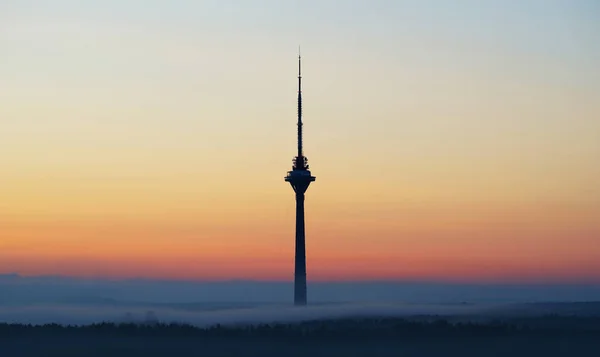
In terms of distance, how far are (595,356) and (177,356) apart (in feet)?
180

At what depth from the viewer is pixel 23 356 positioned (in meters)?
199

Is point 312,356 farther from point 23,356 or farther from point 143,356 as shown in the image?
point 23,356

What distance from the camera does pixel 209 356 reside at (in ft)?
646

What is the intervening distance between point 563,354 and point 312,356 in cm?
3346

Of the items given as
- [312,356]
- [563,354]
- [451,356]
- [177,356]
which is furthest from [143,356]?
[563,354]

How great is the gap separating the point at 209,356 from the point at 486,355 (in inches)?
1453

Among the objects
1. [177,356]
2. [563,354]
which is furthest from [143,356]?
[563,354]

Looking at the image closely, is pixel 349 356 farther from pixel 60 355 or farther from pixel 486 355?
pixel 60 355

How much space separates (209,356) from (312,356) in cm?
1401

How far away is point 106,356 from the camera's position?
19662 cm

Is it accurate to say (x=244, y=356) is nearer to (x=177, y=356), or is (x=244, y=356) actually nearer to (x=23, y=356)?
(x=177, y=356)

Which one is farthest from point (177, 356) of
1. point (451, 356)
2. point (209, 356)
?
point (451, 356)

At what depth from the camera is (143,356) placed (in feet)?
652

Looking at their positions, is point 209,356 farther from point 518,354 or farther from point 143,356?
point 518,354
